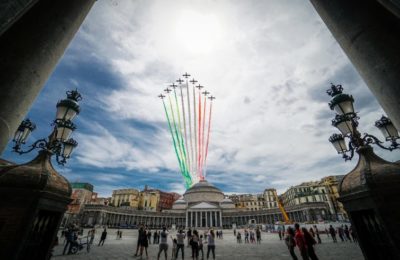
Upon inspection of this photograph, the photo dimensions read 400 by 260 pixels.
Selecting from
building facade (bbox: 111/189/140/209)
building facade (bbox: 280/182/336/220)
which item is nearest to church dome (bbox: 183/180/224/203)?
building facade (bbox: 111/189/140/209)

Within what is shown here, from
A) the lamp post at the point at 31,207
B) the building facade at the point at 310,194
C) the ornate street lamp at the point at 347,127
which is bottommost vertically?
the lamp post at the point at 31,207

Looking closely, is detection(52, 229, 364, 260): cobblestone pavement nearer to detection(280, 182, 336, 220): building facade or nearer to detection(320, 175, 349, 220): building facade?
detection(280, 182, 336, 220): building facade

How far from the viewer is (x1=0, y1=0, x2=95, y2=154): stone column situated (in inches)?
113

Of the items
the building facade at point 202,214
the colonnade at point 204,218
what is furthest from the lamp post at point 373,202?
the colonnade at point 204,218

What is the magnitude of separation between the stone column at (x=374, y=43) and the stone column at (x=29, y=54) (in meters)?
5.58

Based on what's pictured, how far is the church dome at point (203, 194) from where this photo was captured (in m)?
73.9

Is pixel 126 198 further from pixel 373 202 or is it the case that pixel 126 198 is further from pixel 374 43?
pixel 374 43

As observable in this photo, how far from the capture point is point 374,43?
316cm

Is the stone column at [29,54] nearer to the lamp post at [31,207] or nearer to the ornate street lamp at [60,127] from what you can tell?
the lamp post at [31,207]

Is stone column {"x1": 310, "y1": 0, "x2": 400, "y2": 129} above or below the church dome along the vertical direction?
below

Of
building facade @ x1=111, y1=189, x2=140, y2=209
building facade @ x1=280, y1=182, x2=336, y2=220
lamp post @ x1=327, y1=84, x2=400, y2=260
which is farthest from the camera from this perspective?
building facade @ x1=111, y1=189, x2=140, y2=209

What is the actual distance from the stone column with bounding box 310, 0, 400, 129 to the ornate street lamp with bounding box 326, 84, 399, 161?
1608 millimetres

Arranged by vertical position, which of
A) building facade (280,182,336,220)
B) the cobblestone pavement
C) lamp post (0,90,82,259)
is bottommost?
the cobblestone pavement

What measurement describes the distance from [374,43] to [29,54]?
5857mm
